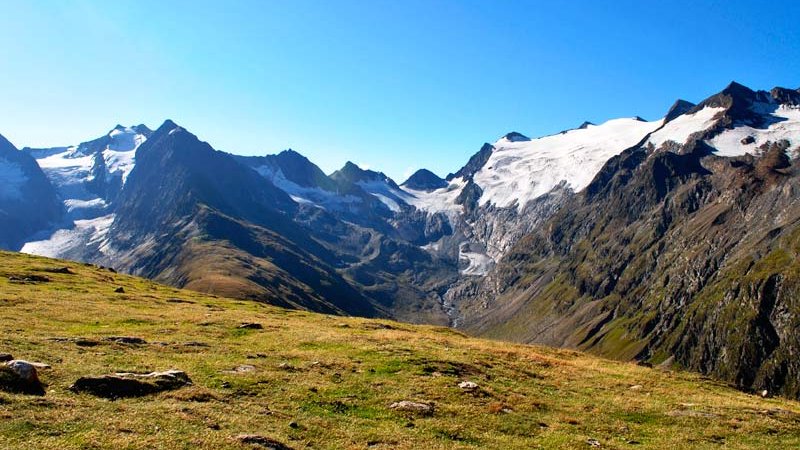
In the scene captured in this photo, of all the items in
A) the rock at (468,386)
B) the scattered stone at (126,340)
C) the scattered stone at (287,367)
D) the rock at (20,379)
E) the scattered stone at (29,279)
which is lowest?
the scattered stone at (29,279)

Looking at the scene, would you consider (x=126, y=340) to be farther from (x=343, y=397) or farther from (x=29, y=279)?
(x=29, y=279)

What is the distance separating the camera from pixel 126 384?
28719 mm

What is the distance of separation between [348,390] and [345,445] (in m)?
9.47

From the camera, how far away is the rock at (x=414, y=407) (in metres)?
31.2

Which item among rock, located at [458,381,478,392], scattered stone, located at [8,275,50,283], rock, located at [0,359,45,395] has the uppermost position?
rock, located at [458,381,478,392]

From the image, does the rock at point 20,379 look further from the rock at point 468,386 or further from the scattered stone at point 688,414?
the scattered stone at point 688,414

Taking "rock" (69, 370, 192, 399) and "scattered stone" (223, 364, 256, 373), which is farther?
"scattered stone" (223, 364, 256, 373)

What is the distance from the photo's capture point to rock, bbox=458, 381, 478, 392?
37069 millimetres

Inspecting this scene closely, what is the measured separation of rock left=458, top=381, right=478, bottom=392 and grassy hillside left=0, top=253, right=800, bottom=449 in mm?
420

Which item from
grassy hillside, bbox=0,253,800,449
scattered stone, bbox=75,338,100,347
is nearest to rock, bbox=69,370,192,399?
grassy hillside, bbox=0,253,800,449

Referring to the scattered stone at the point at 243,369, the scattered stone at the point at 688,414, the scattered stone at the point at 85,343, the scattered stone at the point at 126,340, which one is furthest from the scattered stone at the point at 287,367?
the scattered stone at the point at 688,414

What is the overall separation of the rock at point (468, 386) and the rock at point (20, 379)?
77.2 feet

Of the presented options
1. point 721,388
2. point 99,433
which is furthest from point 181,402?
point 721,388

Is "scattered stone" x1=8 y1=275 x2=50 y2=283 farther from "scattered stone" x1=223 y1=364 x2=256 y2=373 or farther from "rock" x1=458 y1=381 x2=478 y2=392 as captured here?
"rock" x1=458 y1=381 x2=478 y2=392
